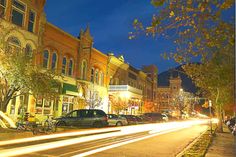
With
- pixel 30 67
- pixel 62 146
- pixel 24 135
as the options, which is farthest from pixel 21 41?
pixel 62 146

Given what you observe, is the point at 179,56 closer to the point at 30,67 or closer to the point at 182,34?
the point at 182,34

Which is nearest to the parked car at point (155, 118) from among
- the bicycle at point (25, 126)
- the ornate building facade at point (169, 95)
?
the bicycle at point (25, 126)

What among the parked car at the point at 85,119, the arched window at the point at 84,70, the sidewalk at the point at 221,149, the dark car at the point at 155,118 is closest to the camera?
the sidewalk at the point at 221,149

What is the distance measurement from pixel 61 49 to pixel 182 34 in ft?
82.8

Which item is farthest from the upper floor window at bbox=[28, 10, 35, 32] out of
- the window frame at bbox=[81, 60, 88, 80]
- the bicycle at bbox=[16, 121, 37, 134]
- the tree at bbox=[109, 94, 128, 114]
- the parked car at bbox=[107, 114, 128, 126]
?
the tree at bbox=[109, 94, 128, 114]

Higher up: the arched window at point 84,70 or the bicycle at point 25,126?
the arched window at point 84,70

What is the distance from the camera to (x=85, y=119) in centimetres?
2666

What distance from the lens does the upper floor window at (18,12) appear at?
2733 cm

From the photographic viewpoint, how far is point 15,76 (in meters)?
19.2

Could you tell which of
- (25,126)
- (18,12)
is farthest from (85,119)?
(18,12)

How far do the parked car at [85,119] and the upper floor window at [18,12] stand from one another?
916 cm

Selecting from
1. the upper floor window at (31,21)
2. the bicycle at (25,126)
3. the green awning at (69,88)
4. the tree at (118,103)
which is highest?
the upper floor window at (31,21)

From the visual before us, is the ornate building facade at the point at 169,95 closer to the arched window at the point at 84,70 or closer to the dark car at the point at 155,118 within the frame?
the dark car at the point at 155,118

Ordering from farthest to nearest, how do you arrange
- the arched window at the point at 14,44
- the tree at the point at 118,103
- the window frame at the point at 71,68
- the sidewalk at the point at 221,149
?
1. the tree at the point at 118,103
2. the window frame at the point at 71,68
3. the arched window at the point at 14,44
4. the sidewalk at the point at 221,149
